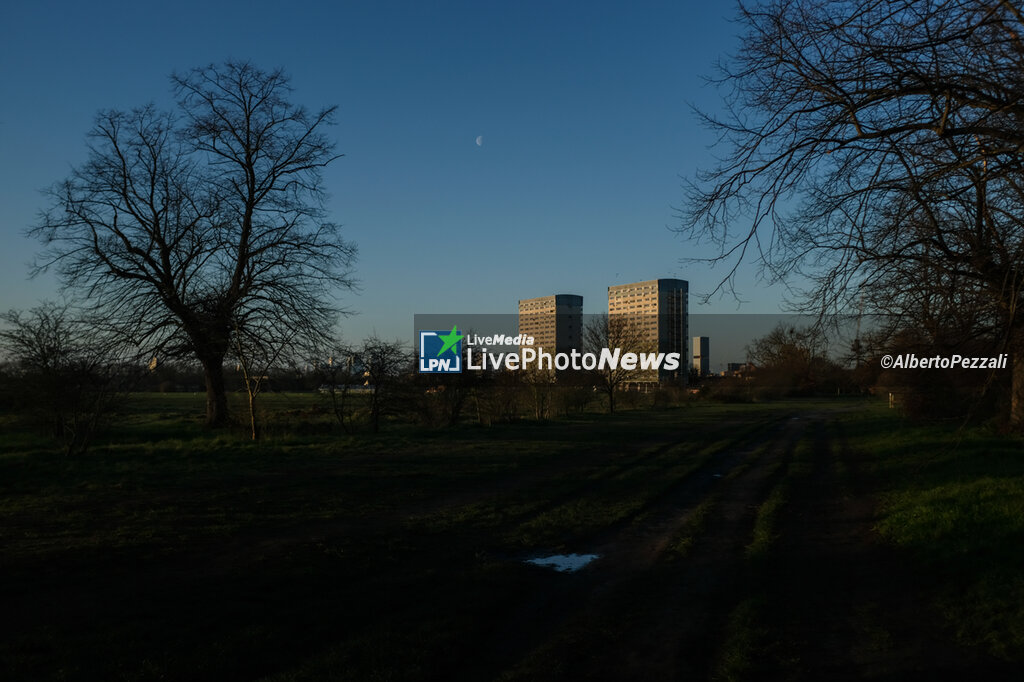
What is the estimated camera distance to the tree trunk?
68.8ft

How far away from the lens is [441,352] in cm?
2591

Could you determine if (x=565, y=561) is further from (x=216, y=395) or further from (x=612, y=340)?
(x=612, y=340)

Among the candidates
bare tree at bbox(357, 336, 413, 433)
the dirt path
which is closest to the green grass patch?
the dirt path

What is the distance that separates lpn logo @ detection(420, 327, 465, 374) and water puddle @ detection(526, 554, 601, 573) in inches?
664

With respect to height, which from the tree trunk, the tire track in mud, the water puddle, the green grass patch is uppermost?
the tree trunk

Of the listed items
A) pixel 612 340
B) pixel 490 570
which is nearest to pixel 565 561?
pixel 490 570

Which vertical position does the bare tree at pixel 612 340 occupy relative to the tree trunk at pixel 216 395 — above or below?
above

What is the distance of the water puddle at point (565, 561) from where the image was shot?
22.2 ft

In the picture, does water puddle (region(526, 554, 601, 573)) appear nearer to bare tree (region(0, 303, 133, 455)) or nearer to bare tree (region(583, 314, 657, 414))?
bare tree (region(0, 303, 133, 455))

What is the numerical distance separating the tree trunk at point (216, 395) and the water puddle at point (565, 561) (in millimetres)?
16685

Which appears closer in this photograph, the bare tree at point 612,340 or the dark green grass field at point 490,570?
the dark green grass field at point 490,570

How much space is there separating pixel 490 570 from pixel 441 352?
776 inches

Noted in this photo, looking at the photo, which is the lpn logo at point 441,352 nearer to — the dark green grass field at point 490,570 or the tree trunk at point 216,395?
the tree trunk at point 216,395

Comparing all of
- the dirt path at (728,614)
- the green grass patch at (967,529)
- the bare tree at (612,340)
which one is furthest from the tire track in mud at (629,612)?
the bare tree at (612,340)
